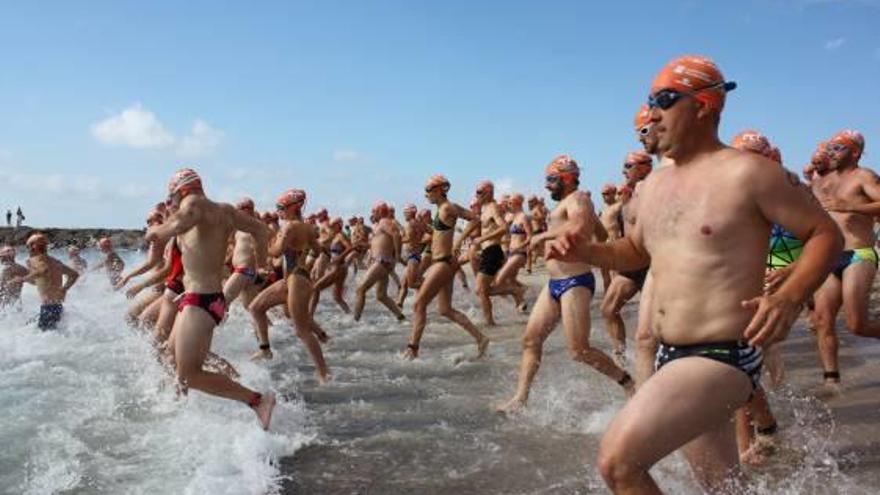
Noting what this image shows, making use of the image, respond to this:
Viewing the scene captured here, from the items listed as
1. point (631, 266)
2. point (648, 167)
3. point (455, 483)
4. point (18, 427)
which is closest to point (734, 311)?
point (631, 266)

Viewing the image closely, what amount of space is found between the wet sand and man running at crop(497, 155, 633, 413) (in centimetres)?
40

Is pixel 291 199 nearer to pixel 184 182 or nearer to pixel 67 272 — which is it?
pixel 184 182

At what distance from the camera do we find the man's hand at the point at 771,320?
→ 2523 millimetres

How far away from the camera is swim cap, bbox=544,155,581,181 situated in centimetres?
674

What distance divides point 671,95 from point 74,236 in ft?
234

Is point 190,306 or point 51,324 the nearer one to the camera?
point 190,306

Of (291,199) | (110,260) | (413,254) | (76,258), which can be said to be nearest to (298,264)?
(291,199)

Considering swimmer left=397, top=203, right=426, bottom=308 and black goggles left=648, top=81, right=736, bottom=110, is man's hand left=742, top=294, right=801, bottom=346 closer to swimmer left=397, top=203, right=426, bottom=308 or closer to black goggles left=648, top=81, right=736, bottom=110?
black goggles left=648, top=81, right=736, bottom=110

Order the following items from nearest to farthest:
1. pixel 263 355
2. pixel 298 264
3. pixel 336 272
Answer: pixel 298 264
pixel 263 355
pixel 336 272

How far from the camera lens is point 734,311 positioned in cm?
284

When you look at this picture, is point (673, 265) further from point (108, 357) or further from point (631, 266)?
point (108, 357)

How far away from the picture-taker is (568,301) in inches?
261

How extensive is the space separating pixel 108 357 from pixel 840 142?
9.45m

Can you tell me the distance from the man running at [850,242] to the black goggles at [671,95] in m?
3.90
